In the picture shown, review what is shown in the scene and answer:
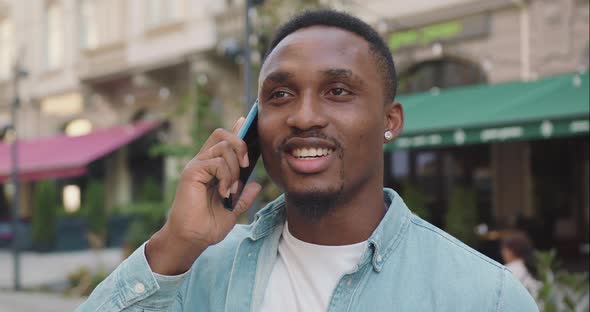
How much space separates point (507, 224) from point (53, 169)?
1092cm

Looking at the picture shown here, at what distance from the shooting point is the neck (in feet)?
4.75

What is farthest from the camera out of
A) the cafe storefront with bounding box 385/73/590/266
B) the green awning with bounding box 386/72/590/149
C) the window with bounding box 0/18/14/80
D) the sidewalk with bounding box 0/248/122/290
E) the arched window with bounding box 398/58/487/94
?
the window with bounding box 0/18/14/80

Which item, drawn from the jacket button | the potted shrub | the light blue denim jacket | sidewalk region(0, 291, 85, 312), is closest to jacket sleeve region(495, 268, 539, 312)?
the light blue denim jacket

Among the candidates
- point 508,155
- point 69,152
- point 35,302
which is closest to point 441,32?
point 508,155

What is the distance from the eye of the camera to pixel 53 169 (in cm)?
1595

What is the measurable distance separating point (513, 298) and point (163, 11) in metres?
15.6

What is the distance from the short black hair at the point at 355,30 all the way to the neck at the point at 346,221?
24 centimetres

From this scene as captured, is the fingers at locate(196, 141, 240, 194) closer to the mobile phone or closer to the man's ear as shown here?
the mobile phone

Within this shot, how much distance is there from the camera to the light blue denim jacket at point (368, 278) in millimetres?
1301

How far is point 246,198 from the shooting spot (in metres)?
1.57

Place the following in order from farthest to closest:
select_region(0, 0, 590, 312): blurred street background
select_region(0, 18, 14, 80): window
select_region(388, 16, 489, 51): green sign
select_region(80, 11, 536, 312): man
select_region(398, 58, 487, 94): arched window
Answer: select_region(0, 18, 14, 80): window, select_region(398, 58, 487, 94): arched window, select_region(388, 16, 489, 51): green sign, select_region(0, 0, 590, 312): blurred street background, select_region(80, 11, 536, 312): man

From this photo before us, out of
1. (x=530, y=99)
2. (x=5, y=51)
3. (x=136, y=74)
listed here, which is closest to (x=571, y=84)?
(x=530, y=99)

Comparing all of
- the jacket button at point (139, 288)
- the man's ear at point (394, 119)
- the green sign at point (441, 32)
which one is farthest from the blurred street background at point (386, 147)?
the jacket button at point (139, 288)

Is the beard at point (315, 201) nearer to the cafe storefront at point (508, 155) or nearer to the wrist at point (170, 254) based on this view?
the wrist at point (170, 254)
